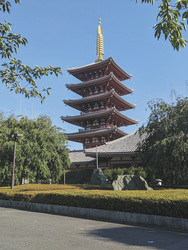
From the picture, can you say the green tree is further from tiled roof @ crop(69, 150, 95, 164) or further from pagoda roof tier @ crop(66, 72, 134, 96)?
pagoda roof tier @ crop(66, 72, 134, 96)

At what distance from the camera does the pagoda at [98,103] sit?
34719 mm

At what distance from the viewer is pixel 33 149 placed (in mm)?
19422

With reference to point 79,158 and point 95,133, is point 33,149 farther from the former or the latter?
point 95,133

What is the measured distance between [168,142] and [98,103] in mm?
24692

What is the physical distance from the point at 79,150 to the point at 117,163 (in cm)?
939

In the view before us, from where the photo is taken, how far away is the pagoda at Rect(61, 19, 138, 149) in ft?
114

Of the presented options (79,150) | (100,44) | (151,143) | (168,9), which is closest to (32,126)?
(151,143)

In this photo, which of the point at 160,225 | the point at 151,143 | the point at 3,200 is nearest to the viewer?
the point at 160,225

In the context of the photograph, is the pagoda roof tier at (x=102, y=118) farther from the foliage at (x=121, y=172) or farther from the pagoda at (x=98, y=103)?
the foliage at (x=121, y=172)

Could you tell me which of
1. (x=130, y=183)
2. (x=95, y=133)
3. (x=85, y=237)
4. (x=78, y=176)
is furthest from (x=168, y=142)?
(x=95, y=133)

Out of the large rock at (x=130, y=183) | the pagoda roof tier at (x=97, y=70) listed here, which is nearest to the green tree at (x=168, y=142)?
the large rock at (x=130, y=183)

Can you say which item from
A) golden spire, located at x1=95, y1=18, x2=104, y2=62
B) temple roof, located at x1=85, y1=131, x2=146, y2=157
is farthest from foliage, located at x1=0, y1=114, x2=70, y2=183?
golden spire, located at x1=95, y1=18, x2=104, y2=62

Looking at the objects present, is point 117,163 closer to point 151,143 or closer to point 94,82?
point 151,143

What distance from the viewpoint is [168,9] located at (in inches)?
167
